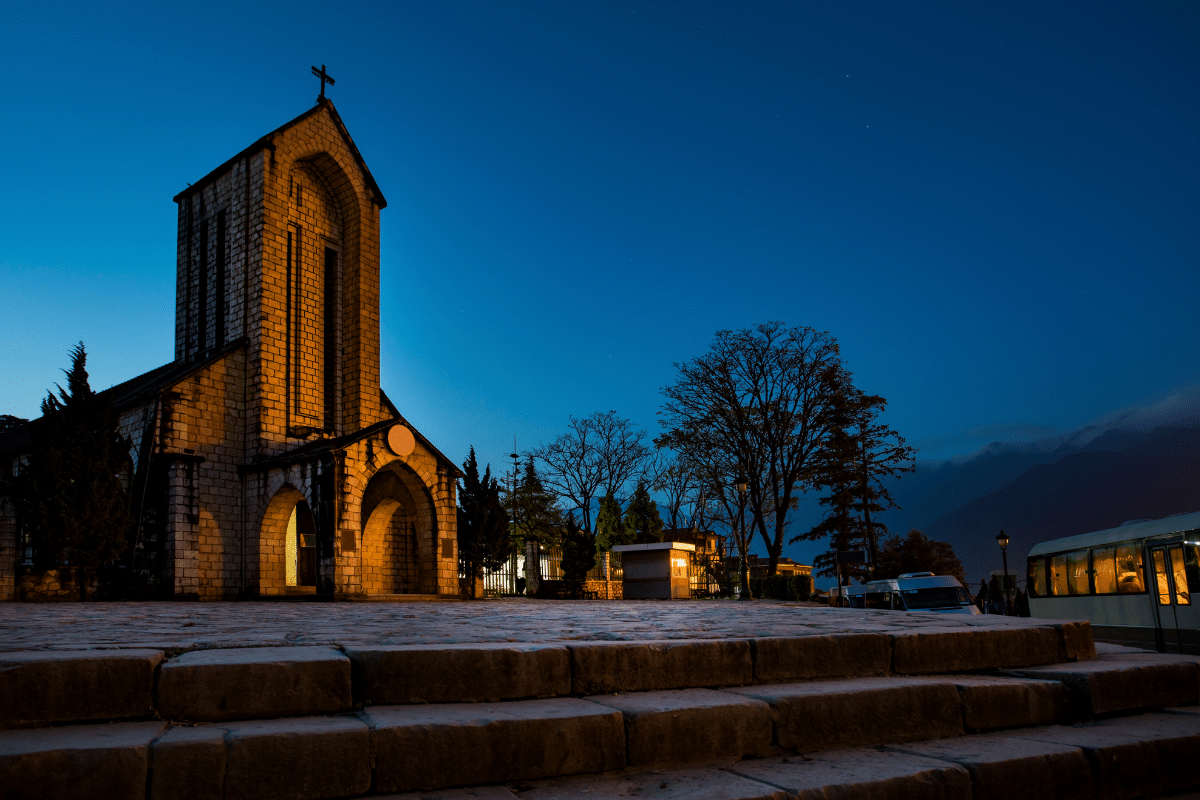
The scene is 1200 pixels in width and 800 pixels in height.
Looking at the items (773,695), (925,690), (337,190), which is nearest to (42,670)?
(773,695)

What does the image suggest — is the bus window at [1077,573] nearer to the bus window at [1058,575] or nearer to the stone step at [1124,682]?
the bus window at [1058,575]

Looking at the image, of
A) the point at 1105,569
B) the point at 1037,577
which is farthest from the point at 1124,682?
the point at 1037,577

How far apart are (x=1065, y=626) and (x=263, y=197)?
23.8m

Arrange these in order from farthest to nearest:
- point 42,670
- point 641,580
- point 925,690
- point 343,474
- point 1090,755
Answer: point 641,580 → point 343,474 → point 925,690 → point 1090,755 → point 42,670

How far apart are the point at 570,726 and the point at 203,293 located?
1036 inches

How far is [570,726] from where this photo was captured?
10.5ft

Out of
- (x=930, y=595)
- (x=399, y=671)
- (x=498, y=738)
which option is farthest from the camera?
(x=930, y=595)

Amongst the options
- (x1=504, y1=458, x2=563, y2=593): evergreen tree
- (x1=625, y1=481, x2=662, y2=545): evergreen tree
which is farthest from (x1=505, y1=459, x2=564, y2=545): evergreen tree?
(x1=625, y1=481, x2=662, y2=545): evergreen tree

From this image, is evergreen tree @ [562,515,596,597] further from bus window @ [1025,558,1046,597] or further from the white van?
bus window @ [1025,558,1046,597]

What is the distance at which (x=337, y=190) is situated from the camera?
26.5m

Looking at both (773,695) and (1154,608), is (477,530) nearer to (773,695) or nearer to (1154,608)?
(1154,608)

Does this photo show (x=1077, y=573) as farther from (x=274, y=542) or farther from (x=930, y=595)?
(x=274, y=542)

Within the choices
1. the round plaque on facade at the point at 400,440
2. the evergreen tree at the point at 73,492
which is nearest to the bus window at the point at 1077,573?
the round plaque on facade at the point at 400,440

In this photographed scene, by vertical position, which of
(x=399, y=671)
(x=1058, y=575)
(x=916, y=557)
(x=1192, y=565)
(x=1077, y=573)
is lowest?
(x=916, y=557)
